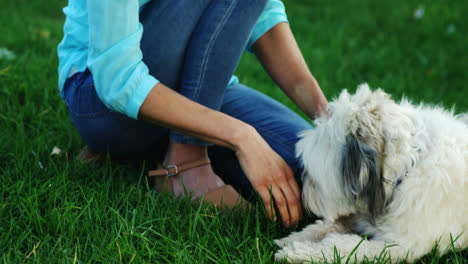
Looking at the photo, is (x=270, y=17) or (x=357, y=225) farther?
(x=270, y=17)

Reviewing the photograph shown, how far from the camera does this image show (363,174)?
1734 mm

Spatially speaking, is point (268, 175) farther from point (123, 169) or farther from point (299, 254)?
point (123, 169)

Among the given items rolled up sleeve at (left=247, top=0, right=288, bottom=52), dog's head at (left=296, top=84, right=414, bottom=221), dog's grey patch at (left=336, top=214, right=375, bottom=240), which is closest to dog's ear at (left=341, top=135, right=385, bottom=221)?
dog's head at (left=296, top=84, right=414, bottom=221)

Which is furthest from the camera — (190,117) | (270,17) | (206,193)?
(270,17)

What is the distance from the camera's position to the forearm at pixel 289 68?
2.55m

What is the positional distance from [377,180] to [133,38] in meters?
→ 1.14

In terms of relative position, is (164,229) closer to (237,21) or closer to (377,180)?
(377,180)

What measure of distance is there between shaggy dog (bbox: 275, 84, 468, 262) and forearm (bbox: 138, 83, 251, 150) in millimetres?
387

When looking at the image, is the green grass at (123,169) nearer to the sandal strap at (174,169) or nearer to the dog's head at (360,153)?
the sandal strap at (174,169)

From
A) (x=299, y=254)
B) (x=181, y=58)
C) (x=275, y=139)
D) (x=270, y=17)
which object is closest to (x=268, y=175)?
(x=299, y=254)

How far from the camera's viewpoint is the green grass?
182cm

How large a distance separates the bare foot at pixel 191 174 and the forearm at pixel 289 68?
0.68 metres

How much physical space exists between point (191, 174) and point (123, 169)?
47 cm

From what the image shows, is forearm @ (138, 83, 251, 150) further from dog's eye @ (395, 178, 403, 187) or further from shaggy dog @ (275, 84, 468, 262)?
dog's eye @ (395, 178, 403, 187)
